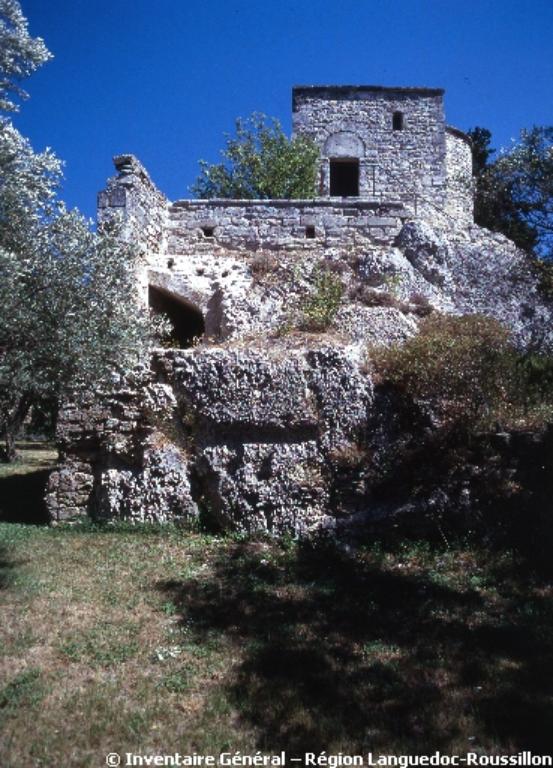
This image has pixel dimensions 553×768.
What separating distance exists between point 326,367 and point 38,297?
12.7ft

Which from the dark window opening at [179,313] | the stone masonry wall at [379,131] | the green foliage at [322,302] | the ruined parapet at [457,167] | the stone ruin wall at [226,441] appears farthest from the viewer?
the stone masonry wall at [379,131]

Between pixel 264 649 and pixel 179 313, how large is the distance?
9.04 m

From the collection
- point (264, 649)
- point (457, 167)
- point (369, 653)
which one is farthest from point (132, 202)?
point (457, 167)

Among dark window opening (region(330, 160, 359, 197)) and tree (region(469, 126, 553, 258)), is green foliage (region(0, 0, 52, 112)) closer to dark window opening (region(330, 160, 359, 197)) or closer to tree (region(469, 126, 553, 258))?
tree (region(469, 126, 553, 258))

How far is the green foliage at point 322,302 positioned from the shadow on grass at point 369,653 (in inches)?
163

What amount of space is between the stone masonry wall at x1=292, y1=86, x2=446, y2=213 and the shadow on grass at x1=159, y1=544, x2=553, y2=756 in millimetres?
15876

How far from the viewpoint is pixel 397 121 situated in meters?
21.3

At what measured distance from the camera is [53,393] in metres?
6.90

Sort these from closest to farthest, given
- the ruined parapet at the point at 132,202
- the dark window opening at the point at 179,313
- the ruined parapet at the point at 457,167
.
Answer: the ruined parapet at the point at 132,202
the dark window opening at the point at 179,313
the ruined parapet at the point at 457,167

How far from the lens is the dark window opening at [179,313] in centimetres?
1300

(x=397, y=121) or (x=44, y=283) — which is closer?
(x=44, y=283)

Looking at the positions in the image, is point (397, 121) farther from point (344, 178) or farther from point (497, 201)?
point (497, 201)

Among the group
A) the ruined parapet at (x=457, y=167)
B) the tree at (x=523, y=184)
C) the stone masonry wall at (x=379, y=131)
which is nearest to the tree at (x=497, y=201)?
the tree at (x=523, y=184)

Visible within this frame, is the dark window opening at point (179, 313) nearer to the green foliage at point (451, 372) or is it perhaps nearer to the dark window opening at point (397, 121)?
the green foliage at point (451, 372)
